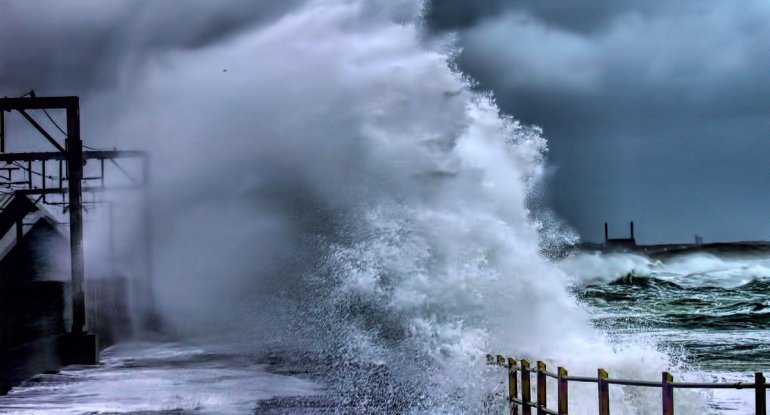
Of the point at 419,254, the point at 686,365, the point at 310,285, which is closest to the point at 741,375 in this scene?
the point at 686,365

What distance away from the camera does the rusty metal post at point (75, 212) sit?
27.7m

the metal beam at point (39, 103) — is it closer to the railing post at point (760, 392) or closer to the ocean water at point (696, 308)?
the ocean water at point (696, 308)

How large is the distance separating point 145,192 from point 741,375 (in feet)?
82.9

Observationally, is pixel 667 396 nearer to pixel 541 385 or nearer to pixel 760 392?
pixel 760 392

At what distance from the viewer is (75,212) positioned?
1121 inches

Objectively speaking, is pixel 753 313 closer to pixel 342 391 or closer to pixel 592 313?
pixel 592 313

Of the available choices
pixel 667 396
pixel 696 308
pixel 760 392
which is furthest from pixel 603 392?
pixel 696 308

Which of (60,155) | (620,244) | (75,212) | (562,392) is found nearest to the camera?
(562,392)

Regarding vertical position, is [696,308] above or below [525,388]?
below

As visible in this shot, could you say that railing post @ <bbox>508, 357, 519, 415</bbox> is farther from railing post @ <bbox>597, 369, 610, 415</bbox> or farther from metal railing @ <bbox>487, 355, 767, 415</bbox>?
railing post @ <bbox>597, 369, 610, 415</bbox>

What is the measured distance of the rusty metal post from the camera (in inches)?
1090

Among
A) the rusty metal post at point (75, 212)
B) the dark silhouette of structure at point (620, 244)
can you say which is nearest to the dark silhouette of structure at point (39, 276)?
the rusty metal post at point (75, 212)

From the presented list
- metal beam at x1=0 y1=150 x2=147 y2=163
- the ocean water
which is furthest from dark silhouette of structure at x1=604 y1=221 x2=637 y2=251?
metal beam at x1=0 y1=150 x2=147 y2=163

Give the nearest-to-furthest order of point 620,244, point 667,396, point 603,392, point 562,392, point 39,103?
1. point 667,396
2. point 603,392
3. point 562,392
4. point 39,103
5. point 620,244
